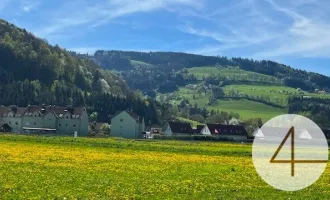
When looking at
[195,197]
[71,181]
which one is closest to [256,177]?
[195,197]

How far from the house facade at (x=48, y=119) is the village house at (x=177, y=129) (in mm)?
29970

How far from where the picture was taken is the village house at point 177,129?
535 ft

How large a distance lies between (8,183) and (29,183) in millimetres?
1059

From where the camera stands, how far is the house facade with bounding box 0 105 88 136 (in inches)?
6378

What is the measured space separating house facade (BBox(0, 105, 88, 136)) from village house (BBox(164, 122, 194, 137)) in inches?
1180

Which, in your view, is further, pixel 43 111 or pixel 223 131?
pixel 223 131

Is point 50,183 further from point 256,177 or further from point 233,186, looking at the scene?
point 256,177

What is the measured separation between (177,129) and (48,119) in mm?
47484

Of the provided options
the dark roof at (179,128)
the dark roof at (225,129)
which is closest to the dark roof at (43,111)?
the dark roof at (179,128)

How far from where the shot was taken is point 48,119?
163 m

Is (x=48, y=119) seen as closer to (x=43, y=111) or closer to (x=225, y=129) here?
(x=43, y=111)

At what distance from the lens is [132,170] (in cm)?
3350

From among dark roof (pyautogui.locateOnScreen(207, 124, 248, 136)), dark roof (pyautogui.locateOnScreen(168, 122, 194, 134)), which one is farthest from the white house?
dark roof (pyautogui.locateOnScreen(207, 124, 248, 136))

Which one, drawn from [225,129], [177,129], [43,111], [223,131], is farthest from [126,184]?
[225,129]
